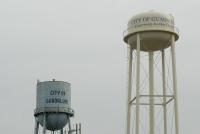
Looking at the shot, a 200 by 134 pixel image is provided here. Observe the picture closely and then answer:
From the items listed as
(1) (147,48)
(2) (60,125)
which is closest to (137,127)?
(1) (147,48)

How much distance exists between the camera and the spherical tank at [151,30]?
48.8 m

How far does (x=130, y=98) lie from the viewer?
49.8 metres

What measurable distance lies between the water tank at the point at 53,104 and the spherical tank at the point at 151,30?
40.3ft

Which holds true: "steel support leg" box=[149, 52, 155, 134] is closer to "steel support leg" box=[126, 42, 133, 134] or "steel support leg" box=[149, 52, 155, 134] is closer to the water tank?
"steel support leg" box=[126, 42, 133, 134]

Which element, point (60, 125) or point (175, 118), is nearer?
point (175, 118)

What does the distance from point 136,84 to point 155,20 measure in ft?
18.0

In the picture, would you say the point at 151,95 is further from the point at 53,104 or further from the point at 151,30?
the point at 53,104

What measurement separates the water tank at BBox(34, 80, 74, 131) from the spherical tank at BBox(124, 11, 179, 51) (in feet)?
40.3

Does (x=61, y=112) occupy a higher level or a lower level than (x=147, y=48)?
lower

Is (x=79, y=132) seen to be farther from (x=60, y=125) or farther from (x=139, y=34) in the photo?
(x=139, y=34)

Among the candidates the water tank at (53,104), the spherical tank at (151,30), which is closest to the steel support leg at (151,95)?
the spherical tank at (151,30)

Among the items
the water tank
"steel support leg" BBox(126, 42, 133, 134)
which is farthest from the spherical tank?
the water tank

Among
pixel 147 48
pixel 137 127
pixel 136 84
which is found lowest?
pixel 137 127

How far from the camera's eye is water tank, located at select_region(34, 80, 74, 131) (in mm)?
59438
